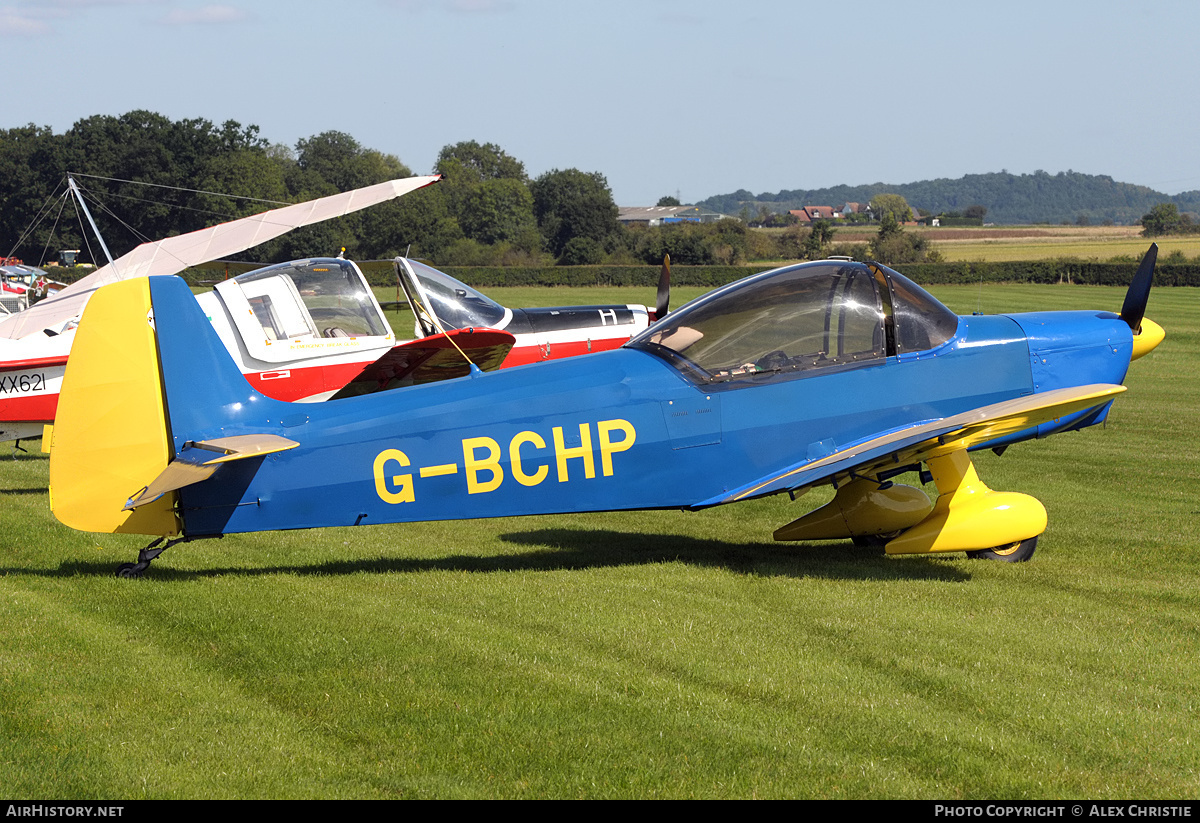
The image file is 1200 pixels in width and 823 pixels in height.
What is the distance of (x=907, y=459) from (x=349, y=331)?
19.2ft

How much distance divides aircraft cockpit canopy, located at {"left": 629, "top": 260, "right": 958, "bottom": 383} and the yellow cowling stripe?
10.2ft

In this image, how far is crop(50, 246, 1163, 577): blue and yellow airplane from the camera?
659cm

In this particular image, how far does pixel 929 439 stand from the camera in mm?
6785

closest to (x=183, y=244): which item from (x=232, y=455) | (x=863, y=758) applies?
(x=232, y=455)

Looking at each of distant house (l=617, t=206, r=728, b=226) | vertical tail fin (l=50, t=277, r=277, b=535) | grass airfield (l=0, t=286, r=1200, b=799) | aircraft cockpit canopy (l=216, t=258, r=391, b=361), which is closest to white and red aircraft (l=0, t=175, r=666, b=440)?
aircraft cockpit canopy (l=216, t=258, r=391, b=361)

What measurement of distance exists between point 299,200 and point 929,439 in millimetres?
80339

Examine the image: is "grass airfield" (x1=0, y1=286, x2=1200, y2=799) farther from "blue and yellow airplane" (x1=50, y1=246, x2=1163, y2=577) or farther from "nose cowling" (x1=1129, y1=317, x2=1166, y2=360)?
"nose cowling" (x1=1129, y1=317, x2=1166, y2=360)

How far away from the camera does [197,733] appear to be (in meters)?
4.58

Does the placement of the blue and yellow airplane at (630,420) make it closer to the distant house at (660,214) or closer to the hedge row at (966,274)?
the hedge row at (966,274)

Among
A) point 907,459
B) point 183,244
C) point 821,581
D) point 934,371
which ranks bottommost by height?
point 821,581

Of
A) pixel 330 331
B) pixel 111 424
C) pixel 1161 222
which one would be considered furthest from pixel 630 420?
pixel 1161 222

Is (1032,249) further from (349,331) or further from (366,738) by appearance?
(366,738)

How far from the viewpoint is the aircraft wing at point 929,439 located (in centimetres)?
671

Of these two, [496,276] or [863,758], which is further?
[496,276]
